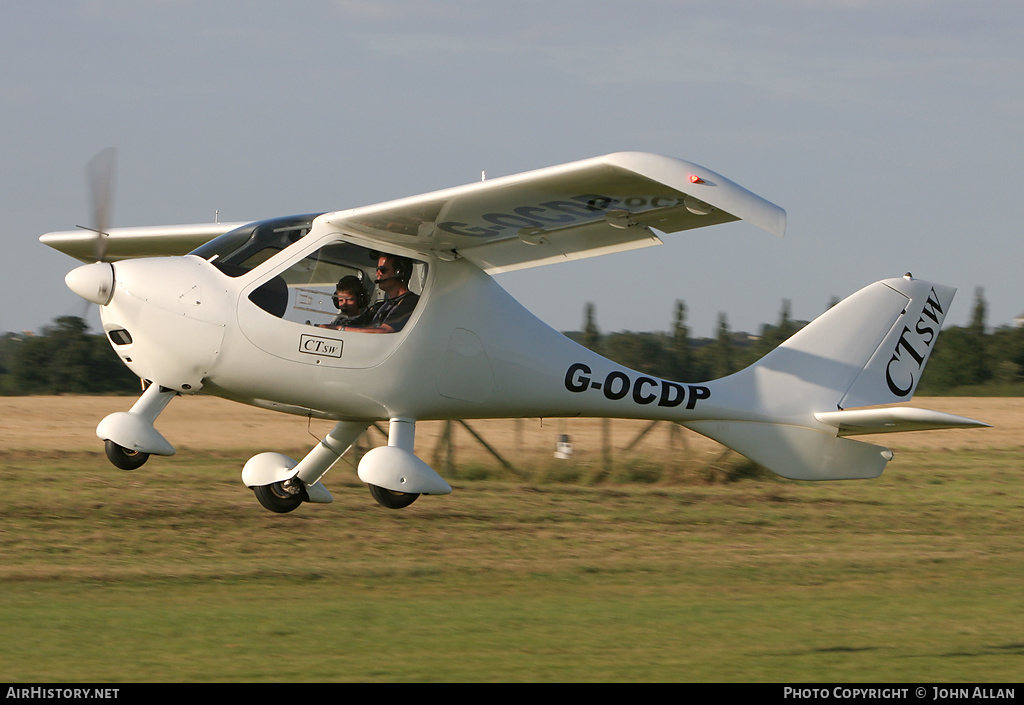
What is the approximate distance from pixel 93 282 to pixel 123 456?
1.42 metres

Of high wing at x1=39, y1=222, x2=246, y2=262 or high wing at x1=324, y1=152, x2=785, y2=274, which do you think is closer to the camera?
high wing at x1=324, y1=152, x2=785, y2=274

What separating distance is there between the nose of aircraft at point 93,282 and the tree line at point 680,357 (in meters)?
30.9

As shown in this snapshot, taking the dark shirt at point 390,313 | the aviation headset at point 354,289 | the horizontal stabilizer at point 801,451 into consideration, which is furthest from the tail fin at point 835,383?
the aviation headset at point 354,289

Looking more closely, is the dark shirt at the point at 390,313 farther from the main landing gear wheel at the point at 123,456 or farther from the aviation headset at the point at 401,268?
the main landing gear wheel at the point at 123,456

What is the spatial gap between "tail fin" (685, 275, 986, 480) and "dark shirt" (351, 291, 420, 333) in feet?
11.6

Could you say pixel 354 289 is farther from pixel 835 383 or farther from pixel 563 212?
pixel 835 383

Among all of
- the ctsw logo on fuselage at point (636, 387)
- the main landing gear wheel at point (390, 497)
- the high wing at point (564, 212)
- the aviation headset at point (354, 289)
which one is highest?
the high wing at point (564, 212)

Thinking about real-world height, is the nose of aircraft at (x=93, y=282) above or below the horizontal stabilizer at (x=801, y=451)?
above

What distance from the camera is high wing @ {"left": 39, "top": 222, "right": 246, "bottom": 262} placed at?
464 inches

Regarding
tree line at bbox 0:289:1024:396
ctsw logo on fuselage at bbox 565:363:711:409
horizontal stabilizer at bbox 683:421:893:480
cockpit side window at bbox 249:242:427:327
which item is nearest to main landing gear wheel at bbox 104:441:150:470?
cockpit side window at bbox 249:242:427:327

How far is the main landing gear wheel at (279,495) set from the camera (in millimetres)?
10883

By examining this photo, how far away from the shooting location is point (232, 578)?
1085 cm

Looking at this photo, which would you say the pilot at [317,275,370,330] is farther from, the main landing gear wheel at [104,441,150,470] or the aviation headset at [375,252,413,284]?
the main landing gear wheel at [104,441,150,470]

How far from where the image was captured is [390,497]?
9.91 metres
